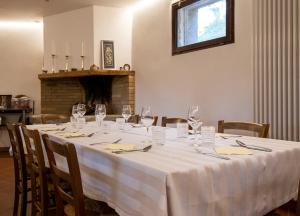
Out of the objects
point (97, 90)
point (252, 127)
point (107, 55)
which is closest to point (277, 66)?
Result: point (252, 127)

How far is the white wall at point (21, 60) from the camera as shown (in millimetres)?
6336

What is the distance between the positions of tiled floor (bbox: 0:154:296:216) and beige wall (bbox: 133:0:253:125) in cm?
143

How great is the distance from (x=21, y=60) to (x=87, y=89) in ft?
5.84

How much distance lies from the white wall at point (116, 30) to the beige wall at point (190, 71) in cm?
14

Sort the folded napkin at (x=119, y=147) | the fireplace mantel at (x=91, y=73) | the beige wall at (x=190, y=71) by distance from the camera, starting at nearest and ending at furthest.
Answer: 1. the folded napkin at (x=119, y=147)
2. the beige wall at (x=190, y=71)
3. the fireplace mantel at (x=91, y=73)

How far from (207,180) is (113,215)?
0.62 metres

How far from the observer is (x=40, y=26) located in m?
6.52

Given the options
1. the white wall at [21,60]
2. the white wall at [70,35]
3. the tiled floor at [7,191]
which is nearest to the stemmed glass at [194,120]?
the tiled floor at [7,191]

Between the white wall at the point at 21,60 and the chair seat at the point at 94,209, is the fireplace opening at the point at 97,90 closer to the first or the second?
the white wall at the point at 21,60

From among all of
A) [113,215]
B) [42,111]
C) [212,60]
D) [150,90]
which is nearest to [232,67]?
[212,60]

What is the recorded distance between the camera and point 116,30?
5.20 meters

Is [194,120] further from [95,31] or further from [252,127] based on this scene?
[95,31]

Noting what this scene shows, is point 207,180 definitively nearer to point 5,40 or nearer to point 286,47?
point 286,47

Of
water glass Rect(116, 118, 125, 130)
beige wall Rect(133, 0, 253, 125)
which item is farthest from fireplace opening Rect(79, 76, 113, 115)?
water glass Rect(116, 118, 125, 130)
